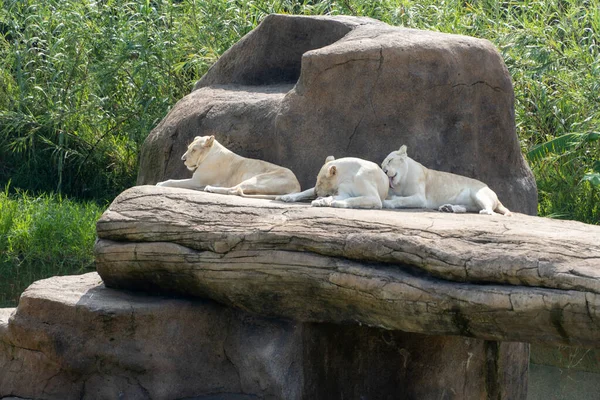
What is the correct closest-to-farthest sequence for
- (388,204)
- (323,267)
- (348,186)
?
(323,267), (348,186), (388,204)

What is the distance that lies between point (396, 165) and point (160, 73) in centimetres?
524

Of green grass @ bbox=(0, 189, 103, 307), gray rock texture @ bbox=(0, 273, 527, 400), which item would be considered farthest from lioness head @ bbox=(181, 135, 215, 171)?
green grass @ bbox=(0, 189, 103, 307)

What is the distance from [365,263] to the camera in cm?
531

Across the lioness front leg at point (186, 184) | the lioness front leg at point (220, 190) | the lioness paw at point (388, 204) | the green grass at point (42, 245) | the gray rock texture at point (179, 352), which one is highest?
the lioness paw at point (388, 204)

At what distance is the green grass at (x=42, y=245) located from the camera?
9797mm

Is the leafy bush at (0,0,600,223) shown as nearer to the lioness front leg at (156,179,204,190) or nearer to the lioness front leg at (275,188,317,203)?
the lioness front leg at (275,188,317,203)

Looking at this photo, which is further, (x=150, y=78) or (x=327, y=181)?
(x=150, y=78)

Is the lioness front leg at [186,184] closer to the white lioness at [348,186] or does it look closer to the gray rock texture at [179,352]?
the white lioness at [348,186]

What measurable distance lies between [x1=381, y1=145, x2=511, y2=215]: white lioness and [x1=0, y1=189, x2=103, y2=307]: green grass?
14.2 ft

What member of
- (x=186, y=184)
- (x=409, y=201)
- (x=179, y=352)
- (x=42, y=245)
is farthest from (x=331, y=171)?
(x=42, y=245)

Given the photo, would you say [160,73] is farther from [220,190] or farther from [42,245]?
[220,190]

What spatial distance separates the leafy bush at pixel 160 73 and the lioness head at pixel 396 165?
2.77 metres

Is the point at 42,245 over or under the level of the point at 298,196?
under

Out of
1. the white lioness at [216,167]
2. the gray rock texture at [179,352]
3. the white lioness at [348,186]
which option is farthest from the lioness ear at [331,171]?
the gray rock texture at [179,352]
